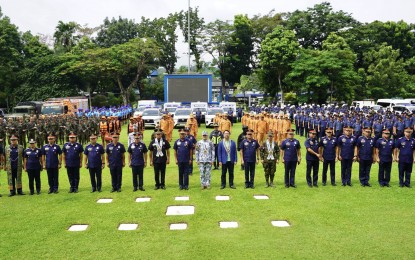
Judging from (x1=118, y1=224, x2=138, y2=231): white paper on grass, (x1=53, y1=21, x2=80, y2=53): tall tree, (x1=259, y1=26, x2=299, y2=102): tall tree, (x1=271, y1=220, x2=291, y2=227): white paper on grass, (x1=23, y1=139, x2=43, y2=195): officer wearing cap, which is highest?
(x1=53, y1=21, x2=80, y2=53): tall tree

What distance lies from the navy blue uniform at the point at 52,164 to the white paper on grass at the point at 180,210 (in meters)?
3.65

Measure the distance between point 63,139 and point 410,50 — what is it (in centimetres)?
4414

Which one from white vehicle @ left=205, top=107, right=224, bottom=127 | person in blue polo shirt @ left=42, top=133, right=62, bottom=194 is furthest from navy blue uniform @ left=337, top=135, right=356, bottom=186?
white vehicle @ left=205, top=107, right=224, bottom=127

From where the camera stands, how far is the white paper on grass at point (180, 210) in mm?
9320

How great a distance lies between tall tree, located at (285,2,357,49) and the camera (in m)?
50.4

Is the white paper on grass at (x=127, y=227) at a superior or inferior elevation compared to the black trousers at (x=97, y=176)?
inferior

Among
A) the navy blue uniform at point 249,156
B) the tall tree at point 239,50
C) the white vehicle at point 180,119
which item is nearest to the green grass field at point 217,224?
the navy blue uniform at point 249,156

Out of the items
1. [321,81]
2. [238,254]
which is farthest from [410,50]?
[238,254]

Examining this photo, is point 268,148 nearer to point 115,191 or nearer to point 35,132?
point 115,191

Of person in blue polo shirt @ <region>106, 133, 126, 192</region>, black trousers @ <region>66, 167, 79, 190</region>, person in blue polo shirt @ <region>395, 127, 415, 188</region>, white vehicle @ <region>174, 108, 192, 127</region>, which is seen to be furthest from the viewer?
white vehicle @ <region>174, 108, 192, 127</region>

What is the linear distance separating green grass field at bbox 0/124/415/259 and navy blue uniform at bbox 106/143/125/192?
34cm

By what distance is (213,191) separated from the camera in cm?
1130

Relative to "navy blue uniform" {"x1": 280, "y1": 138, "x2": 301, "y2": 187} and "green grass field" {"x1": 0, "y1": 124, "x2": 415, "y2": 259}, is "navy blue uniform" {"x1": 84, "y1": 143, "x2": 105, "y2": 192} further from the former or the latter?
"navy blue uniform" {"x1": 280, "y1": 138, "x2": 301, "y2": 187}

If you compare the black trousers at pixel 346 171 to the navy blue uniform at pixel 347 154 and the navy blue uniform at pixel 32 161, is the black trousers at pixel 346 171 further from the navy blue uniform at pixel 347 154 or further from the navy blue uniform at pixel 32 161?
the navy blue uniform at pixel 32 161
